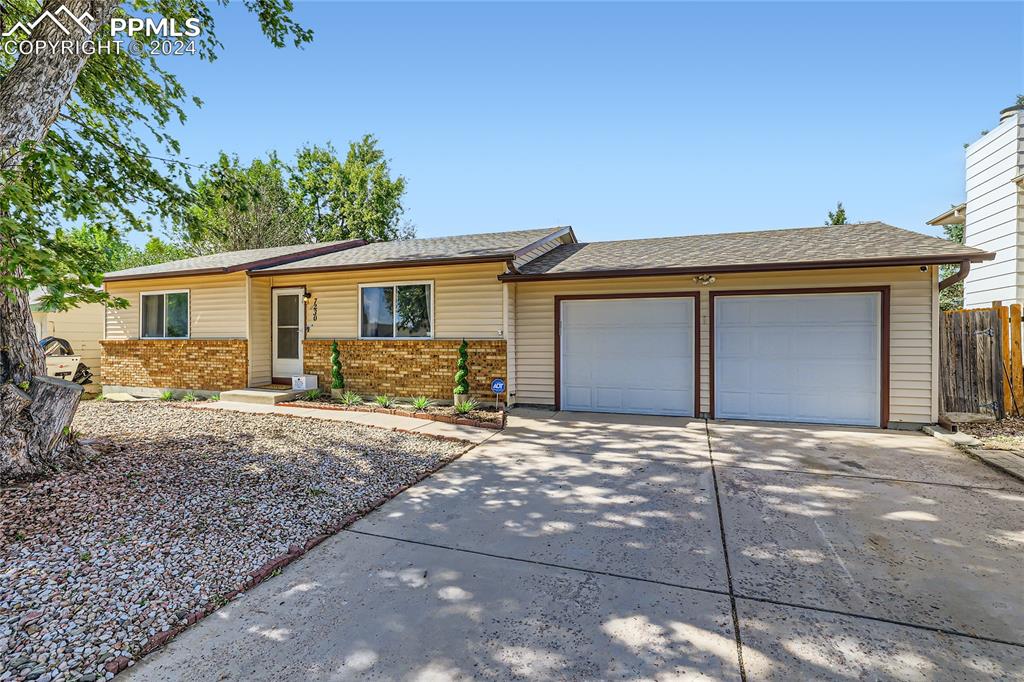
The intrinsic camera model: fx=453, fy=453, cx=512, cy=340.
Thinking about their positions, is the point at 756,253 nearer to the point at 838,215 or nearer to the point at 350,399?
the point at 350,399

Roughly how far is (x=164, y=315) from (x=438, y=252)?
7.26 metres

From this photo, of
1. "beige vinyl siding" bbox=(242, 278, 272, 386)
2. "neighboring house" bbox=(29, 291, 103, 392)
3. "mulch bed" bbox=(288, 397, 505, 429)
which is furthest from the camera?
"neighboring house" bbox=(29, 291, 103, 392)

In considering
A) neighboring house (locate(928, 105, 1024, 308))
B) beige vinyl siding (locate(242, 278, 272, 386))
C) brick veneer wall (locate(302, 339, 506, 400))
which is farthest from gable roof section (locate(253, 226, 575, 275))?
neighboring house (locate(928, 105, 1024, 308))

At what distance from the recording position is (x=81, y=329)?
13180mm

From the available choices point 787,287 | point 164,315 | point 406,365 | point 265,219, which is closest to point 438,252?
point 406,365

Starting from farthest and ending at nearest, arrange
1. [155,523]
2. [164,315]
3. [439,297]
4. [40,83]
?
1. [164,315]
2. [439,297]
3. [40,83]
4. [155,523]

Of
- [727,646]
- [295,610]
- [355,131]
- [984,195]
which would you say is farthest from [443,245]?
[355,131]

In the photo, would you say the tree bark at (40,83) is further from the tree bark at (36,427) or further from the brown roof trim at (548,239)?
the brown roof trim at (548,239)

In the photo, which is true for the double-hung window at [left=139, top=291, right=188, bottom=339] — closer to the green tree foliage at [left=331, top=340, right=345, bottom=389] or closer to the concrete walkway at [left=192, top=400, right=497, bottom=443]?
the concrete walkway at [left=192, top=400, right=497, bottom=443]

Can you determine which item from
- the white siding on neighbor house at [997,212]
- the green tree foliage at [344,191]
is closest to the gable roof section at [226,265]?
the white siding on neighbor house at [997,212]

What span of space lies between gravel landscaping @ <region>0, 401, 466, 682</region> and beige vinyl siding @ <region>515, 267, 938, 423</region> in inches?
130

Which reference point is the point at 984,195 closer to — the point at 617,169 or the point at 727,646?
the point at 617,169

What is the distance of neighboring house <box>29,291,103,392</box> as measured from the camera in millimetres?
12648

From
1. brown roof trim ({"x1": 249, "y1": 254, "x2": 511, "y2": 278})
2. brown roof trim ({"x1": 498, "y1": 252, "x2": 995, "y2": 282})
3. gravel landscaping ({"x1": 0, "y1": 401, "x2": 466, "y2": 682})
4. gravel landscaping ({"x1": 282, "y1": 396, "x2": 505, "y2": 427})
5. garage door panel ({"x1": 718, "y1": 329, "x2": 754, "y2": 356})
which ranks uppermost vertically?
brown roof trim ({"x1": 249, "y1": 254, "x2": 511, "y2": 278})
